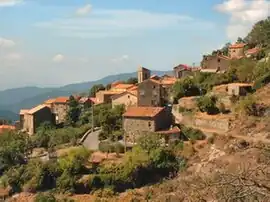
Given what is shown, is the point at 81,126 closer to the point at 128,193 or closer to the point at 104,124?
the point at 104,124

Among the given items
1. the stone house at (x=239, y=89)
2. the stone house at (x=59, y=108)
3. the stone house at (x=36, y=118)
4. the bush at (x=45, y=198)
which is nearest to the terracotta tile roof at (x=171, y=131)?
the stone house at (x=239, y=89)

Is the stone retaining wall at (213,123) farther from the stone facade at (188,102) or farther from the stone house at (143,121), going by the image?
the stone house at (143,121)

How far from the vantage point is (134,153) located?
35812mm

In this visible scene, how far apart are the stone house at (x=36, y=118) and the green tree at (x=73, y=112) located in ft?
9.42

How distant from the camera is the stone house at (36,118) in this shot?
51062mm

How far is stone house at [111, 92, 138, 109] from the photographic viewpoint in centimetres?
4600

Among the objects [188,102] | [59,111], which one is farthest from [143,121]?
[59,111]

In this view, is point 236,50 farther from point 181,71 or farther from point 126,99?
point 126,99

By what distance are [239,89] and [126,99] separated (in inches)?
496

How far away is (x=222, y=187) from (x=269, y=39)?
4983 cm

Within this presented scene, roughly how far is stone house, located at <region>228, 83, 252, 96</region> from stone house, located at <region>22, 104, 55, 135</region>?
21758mm

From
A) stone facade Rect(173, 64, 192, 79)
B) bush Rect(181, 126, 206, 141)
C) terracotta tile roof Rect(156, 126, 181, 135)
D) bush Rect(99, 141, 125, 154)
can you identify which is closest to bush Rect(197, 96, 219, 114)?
bush Rect(181, 126, 206, 141)

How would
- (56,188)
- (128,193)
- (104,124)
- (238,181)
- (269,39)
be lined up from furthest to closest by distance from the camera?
(269,39) < (104,124) < (56,188) < (128,193) < (238,181)

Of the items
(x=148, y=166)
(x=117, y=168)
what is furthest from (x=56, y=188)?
(x=148, y=166)
